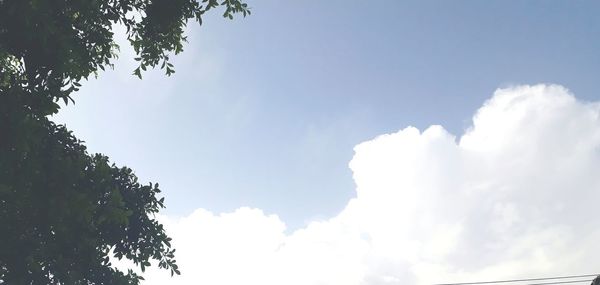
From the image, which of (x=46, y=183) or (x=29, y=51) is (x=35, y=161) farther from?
(x=29, y=51)

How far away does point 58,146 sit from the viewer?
13516mm

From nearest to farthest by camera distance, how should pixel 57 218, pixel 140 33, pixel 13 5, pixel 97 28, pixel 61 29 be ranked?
1. pixel 13 5
2. pixel 61 29
3. pixel 57 218
4. pixel 97 28
5. pixel 140 33

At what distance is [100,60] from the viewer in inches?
392

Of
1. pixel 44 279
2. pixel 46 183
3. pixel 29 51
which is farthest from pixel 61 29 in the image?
pixel 44 279

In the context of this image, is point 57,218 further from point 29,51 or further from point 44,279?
point 44,279

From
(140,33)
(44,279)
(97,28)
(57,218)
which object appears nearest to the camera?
(57,218)

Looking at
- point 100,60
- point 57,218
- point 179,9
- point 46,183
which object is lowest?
point 57,218

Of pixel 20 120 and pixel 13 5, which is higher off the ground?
pixel 13 5

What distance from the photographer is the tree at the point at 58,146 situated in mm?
7805

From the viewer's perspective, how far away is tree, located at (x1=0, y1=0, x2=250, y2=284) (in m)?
7.80

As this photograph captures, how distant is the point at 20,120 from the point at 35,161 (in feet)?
4.82

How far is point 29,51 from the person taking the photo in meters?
8.30

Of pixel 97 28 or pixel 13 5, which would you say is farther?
pixel 97 28

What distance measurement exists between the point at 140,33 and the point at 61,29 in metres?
2.80
